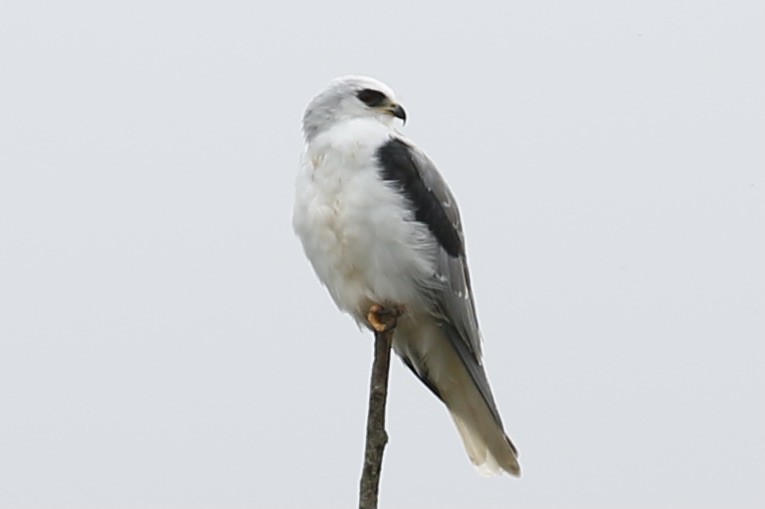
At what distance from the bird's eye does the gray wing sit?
19 centimetres

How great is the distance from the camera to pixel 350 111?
21.2 ft

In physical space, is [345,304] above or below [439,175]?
below

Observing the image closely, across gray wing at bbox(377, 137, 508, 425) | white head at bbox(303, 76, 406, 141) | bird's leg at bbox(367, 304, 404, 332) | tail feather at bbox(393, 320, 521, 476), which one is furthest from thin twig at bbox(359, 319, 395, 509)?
white head at bbox(303, 76, 406, 141)

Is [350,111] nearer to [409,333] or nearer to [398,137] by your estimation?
[398,137]

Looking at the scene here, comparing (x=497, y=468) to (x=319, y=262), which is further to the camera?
(x=497, y=468)

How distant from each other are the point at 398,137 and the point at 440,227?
39cm

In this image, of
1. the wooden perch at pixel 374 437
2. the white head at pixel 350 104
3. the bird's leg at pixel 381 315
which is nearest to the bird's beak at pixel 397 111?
the white head at pixel 350 104

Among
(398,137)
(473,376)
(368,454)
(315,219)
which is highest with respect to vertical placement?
(398,137)

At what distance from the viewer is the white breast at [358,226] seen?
6191mm

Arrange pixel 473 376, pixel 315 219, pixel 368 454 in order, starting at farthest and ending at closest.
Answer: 1. pixel 473 376
2. pixel 315 219
3. pixel 368 454

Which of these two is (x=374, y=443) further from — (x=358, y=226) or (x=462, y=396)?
(x=462, y=396)

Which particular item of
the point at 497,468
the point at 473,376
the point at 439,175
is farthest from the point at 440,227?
the point at 497,468

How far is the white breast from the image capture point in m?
6.19

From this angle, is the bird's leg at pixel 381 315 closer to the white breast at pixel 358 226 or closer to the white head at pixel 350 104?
the white breast at pixel 358 226
